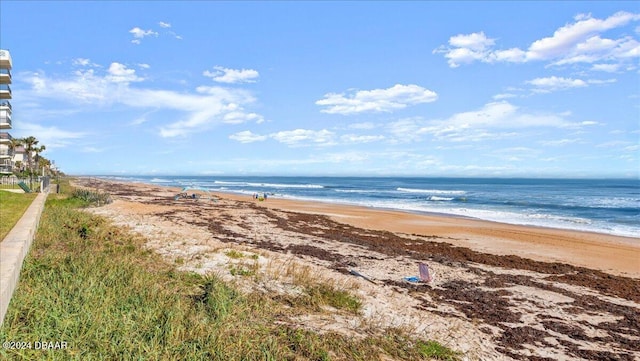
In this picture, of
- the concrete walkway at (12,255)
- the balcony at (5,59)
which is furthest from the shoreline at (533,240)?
the balcony at (5,59)

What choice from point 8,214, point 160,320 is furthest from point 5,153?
point 160,320

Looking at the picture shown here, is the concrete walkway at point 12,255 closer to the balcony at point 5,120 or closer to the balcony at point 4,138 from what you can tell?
the balcony at point 5,120

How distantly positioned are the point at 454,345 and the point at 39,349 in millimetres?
5662

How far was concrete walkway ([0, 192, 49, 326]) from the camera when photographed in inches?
217

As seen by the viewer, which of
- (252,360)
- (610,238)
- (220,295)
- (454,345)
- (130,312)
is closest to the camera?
(252,360)

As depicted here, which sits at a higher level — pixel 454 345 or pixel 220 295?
pixel 220 295

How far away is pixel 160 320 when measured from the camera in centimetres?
567

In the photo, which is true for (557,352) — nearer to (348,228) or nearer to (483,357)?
(483,357)

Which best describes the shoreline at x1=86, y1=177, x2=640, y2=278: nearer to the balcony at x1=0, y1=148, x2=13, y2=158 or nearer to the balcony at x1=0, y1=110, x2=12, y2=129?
the balcony at x1=0, y1=110, x2=12, y2=129

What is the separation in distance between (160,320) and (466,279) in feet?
27.4

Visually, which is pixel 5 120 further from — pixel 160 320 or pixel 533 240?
pixel 533 240

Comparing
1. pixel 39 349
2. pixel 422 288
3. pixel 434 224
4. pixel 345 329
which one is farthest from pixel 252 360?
pixel 434 224

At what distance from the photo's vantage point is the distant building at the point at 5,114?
46.3m

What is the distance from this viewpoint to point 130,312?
572 cm
